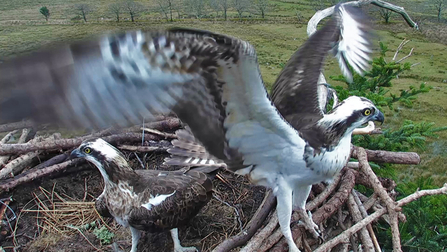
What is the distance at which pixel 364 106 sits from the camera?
6.78 feet

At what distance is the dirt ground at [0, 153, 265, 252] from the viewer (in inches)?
106

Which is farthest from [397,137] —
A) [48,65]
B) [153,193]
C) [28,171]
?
[28,171]

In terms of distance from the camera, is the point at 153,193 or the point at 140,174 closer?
the point at 153,193

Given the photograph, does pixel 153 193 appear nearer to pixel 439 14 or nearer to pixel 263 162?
pixel 263 162

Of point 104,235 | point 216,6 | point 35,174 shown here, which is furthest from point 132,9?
point 104,235

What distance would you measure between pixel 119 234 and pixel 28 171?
93cm

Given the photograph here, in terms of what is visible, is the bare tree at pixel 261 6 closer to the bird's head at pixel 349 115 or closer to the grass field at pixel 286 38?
the grass field at pixel 286 38

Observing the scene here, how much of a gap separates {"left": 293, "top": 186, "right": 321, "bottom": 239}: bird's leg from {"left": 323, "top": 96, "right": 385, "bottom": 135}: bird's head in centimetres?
51

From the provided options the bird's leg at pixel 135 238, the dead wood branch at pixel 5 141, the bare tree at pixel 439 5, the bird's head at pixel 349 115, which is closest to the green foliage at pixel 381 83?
the bird's head at pixel 349 115

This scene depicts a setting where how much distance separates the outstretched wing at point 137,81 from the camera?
104 centimetres

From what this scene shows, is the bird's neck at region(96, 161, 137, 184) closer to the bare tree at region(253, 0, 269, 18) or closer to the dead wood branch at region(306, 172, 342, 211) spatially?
the dead wood branch at region(306, 172, 342, 211)

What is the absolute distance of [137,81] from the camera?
4.13ft

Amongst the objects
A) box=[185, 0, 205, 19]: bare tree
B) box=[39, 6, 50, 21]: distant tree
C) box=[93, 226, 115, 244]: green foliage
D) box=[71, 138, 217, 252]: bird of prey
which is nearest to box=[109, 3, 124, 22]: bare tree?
box=[39, 6, 50, 21]: distant tree

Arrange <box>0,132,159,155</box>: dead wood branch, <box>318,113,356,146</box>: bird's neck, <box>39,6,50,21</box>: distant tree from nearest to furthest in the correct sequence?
<box>318,113,356,146</box>: bird's neck, <box>0,132,159,155</box>: dead wood branch, <box>39,6,50,21</box>: distant tree
